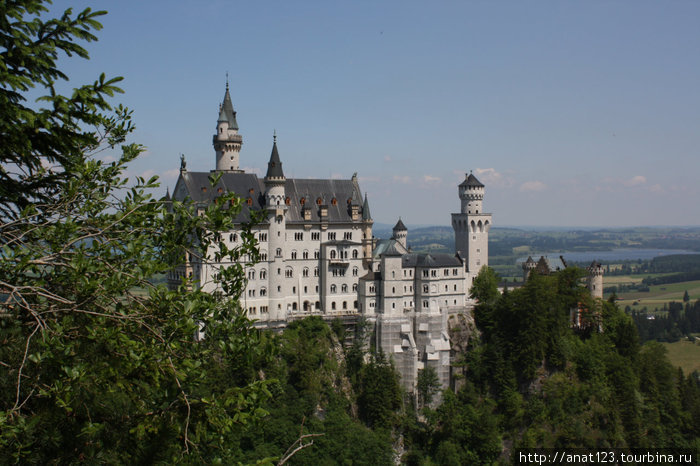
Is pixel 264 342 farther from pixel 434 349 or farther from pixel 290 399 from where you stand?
pixel 434 349

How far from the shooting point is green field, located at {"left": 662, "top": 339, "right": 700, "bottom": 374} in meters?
130

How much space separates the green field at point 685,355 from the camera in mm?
129625

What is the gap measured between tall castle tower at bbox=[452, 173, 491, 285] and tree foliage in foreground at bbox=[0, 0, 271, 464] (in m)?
64.6

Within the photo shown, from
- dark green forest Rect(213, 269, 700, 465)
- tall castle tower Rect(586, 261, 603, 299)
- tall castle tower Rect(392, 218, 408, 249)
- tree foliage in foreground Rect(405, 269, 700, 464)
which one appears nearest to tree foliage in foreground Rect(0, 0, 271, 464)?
dark green forest Rect(213, 269, 700, 465)

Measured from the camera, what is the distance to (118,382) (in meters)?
15.6

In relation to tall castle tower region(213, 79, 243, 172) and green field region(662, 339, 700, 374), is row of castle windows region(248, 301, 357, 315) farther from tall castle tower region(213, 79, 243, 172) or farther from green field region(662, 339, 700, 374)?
green field region(662, 339, 700, 374)

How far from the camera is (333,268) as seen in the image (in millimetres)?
71438

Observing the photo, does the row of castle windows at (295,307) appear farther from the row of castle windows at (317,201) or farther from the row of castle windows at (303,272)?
the row of castle windows at (317,201)

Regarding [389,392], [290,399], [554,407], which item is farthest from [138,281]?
[554,407]

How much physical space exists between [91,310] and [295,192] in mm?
58292

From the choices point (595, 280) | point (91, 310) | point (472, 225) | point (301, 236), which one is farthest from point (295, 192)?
point (91, 310)

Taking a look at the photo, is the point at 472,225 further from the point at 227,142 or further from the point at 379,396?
the point at 227,142

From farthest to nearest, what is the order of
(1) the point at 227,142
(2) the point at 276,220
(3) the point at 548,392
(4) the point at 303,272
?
1. (1) the point at 227,142
2. (4) the point at 303,272
3. (3) the point at 548,392
4. (2) the point at 276,220

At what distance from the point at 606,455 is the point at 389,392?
80.0 ft
